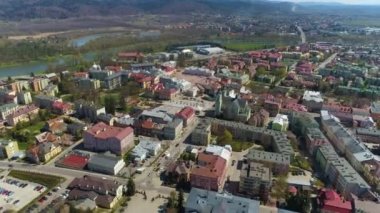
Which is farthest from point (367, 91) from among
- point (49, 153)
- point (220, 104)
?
point (49, 153)

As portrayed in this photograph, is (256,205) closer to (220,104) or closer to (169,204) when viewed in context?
(169,204)

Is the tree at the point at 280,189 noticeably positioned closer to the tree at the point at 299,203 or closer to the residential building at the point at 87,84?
the tree at the point at 299,203

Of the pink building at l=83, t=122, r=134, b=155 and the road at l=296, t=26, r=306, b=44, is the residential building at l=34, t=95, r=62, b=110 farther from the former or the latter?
the road at l=296, t=26, r=306, b=44

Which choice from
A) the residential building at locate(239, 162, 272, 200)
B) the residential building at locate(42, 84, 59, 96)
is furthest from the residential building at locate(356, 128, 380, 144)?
the residential building at locate(42, 84, 59, 96)

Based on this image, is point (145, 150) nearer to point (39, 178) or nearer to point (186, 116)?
point (186, 116)

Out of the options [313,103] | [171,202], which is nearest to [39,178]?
[171,202]

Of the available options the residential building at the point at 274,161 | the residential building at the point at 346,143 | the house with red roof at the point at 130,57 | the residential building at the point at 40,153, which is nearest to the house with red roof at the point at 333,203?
the residential building at the point at 274,161
